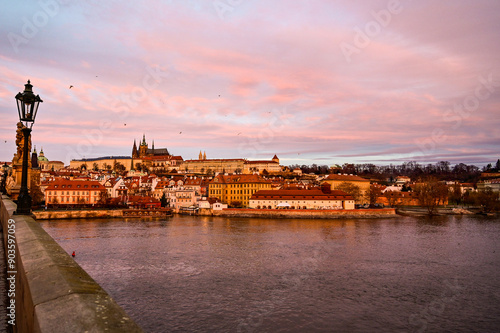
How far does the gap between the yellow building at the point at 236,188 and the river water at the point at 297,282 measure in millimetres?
37654

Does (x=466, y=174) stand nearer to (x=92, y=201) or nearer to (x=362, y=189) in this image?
(x=362, y=189)

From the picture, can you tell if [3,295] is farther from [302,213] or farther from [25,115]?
[302,213]

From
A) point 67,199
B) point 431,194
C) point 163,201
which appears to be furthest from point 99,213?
point 431,194

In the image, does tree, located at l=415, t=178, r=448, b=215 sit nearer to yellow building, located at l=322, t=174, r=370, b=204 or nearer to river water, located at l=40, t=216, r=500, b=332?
yellow building, located at l=322, t=174, r=370, b=204

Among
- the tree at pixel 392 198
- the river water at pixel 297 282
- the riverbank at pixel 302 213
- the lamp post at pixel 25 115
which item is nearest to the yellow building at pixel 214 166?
the tree at pixel 392 198

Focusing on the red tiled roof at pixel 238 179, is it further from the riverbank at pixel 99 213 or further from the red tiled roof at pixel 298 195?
the riverbank at pixel 99 213

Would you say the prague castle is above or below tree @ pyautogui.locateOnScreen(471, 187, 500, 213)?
above

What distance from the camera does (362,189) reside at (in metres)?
86.1

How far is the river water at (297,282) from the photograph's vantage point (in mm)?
14297

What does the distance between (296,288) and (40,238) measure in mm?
14768

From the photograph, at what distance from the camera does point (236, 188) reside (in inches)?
2889

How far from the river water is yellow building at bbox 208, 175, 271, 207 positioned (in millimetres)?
37654

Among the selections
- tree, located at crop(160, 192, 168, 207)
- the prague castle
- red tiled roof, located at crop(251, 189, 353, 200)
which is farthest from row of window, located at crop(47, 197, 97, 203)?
the prague castle

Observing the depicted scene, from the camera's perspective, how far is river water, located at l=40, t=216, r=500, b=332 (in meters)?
14.3
